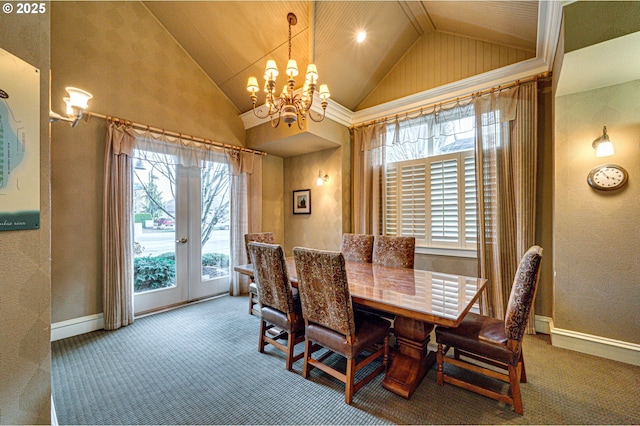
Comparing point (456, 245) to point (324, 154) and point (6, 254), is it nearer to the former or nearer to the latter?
point (324, 154)

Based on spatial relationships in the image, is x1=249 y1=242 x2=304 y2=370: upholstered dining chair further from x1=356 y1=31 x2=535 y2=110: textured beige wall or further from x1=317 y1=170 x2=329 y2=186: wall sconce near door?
x1=356 y1=31 x2=535 y2=110: textured beige wall

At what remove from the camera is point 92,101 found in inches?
117

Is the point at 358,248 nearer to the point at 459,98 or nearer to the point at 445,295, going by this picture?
the point at 445,295

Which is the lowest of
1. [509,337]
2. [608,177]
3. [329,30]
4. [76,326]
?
[76,326]

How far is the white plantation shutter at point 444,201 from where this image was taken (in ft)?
10.9

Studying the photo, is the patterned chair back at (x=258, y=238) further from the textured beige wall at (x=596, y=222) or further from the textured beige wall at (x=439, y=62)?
the textured beige wall at (x=596, y=222)

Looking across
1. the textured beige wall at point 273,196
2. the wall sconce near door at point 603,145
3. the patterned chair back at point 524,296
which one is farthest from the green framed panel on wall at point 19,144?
the wall sconce near door at point 603,145

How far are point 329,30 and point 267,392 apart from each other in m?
3.81

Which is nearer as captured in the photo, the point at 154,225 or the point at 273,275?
the point at 273,275

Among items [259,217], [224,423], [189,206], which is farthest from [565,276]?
[189,206]

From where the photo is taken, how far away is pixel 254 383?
2.01 m

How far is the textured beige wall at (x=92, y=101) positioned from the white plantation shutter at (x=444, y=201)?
364 cm

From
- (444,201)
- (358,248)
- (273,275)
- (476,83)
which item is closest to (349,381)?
(273,275)

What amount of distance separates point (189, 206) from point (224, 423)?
9.60 feet
